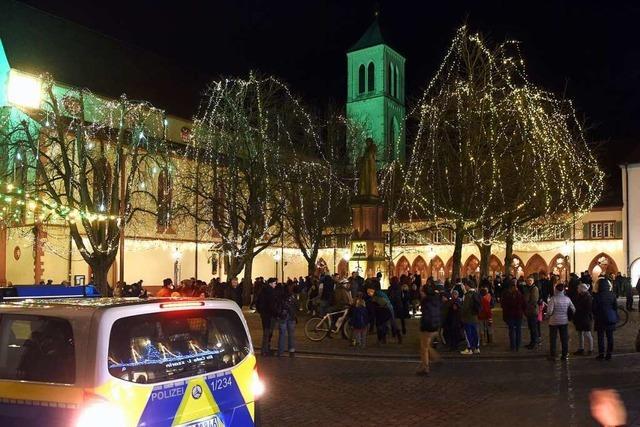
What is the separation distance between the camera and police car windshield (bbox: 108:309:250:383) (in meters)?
4.93

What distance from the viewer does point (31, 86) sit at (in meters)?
44.2

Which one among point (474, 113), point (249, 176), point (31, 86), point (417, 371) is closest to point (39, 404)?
point (417, 371)

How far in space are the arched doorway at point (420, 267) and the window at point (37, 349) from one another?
59649 millimetres

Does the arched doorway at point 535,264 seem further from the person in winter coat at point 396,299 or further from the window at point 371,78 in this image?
the person in winter coat at point 396,299

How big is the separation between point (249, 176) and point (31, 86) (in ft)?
64.0

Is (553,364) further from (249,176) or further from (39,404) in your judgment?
(249,176)

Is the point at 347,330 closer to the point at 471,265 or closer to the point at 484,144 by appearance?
the point at 484,144

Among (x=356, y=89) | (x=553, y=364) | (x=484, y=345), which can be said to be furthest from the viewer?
(x=356, y=89)

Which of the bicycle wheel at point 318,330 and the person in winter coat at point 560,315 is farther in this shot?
the bicycle wheel at point 318,330

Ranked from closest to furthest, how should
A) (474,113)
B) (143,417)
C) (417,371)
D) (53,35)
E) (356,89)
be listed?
(143,417), (417,371), (474,113), (53,35), (356,89)

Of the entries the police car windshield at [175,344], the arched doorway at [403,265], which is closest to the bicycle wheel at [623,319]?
the police car windshield at [175,344]

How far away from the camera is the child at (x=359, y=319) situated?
17.6 metres

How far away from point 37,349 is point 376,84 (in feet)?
243

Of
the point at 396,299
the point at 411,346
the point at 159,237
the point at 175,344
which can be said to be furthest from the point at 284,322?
the point at 159,237
